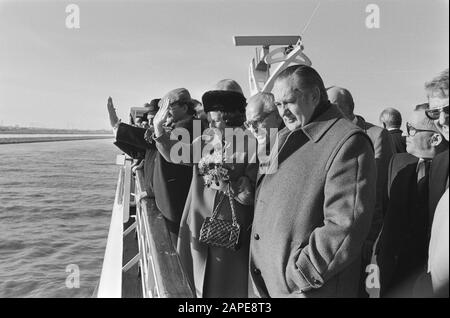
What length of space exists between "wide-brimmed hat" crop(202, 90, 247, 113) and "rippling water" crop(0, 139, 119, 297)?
14.3ft

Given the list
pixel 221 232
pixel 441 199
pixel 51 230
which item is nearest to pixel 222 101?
pixel 221 232

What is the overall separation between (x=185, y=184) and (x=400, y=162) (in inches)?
52.8

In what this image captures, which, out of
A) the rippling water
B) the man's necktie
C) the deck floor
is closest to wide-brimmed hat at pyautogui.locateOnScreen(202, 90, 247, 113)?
the man's necktie

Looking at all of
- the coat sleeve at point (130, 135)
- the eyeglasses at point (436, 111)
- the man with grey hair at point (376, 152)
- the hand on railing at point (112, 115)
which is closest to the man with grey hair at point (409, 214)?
the man with grey hair at point (376, 152)

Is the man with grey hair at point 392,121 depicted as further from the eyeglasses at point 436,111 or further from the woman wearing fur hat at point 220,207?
the eyeglasses at point 436,111

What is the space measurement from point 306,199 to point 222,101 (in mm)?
777

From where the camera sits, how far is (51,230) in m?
14.5

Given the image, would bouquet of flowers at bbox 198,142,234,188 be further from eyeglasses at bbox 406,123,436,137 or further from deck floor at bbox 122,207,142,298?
deck floor at bbox 122,207,142,298

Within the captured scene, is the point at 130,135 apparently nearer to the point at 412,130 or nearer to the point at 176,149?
the point at 176,149

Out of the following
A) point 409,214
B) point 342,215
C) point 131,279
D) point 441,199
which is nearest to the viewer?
point 441,199

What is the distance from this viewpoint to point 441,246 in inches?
45.4
